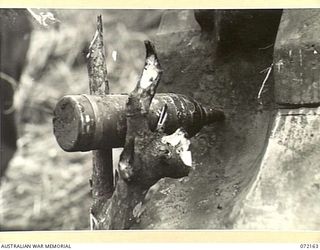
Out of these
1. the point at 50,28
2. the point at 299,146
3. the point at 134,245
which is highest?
the point at 50,28

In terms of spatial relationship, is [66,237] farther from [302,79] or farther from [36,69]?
[302,79]

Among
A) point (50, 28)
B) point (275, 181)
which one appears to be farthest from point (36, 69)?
point (275, 181)

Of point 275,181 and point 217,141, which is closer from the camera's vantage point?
point 275,181

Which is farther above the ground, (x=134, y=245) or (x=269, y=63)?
(x=269, y=63)

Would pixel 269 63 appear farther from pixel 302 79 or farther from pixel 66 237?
pixel 66 237
